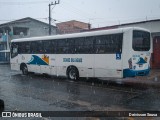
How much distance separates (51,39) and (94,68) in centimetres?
466

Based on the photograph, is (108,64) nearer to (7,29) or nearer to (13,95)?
(13,95)

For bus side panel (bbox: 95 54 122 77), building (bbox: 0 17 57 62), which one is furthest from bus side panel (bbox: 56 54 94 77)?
building (bbox: 0 17 57 62)

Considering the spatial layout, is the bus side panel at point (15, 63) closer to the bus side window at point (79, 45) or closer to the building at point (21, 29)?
the bus side window at point (79, 45)

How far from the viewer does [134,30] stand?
43.2ft

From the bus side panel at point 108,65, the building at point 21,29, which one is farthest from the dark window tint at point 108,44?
the building at point 21,29

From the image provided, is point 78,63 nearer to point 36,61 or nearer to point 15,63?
point 36,61

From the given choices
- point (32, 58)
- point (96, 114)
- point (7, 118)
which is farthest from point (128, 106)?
point (32, 58)

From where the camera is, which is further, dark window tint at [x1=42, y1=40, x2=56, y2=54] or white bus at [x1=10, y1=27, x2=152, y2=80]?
dark window tint at [x1=42, y1=40, x2=56, y2=54]

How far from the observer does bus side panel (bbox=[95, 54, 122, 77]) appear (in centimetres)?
1337

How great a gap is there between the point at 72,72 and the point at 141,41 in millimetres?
5343

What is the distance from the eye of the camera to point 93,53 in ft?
48.7

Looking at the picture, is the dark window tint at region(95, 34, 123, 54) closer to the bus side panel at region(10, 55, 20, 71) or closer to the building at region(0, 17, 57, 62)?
the bus side panel at region(10, 55, 20, 71)

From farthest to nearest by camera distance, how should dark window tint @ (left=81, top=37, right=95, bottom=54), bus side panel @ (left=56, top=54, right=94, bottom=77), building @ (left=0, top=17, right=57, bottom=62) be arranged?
1. building @ (left=0, top=17, right=57, bottom=62)
2. bus side panel @ (left=56, top=54, right=94, bottom=77)
3. dark window tint @ (left=81, top=37, right=95, bottom=54)

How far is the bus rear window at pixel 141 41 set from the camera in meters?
13.2
